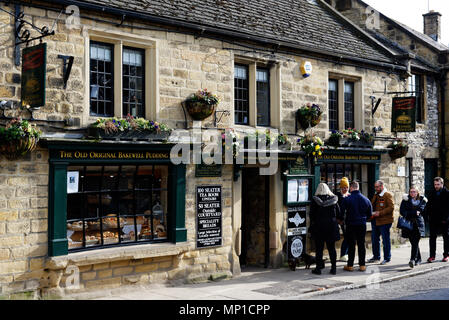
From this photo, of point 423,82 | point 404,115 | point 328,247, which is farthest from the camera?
point 423,82

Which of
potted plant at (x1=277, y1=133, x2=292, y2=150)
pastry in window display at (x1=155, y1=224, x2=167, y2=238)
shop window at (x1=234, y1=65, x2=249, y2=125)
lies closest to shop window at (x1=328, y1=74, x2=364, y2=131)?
potted plant at (x1=277, y1=133, x2=292, y2=150)

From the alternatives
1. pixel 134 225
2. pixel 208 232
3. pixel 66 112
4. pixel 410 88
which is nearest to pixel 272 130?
pixel 208 232

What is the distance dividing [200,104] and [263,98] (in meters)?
2.46

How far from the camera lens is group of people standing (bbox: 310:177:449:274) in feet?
36.3

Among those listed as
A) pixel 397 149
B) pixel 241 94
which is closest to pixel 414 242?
pixel 397 149

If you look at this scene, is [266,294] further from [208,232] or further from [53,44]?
[53,44]

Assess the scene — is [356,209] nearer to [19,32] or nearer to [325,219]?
[325,219]

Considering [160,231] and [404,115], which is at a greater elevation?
[404,115]

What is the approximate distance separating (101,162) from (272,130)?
4.60 meters

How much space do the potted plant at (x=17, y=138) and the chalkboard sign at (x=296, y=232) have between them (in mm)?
6621

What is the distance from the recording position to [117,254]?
9445mm

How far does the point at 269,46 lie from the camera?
1233cm

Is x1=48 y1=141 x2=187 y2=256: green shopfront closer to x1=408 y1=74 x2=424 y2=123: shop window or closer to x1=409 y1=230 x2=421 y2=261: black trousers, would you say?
x1=409 y1=230 x2=421 y2=261: black trousers

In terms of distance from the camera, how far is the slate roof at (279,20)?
35.3 feet
